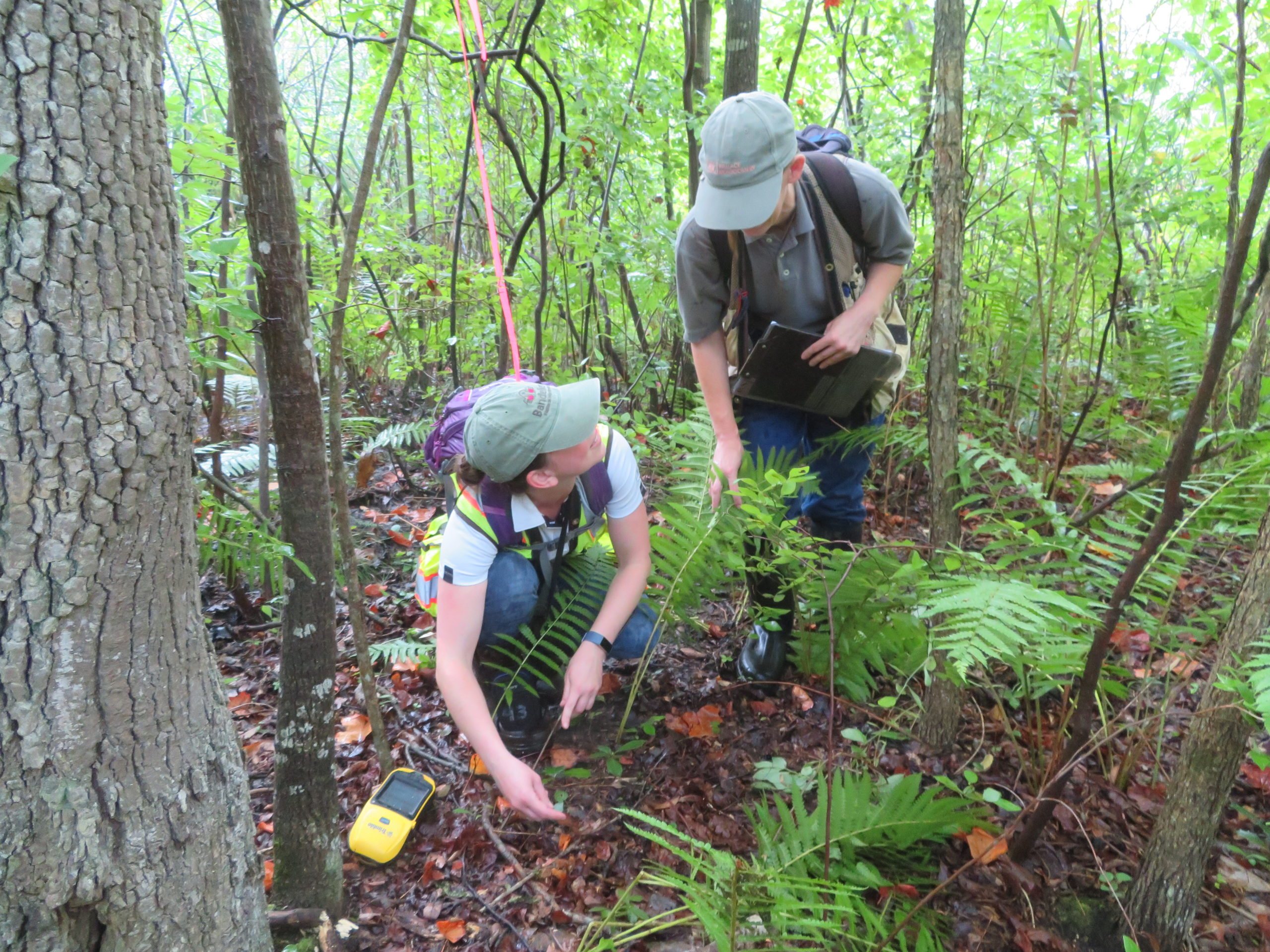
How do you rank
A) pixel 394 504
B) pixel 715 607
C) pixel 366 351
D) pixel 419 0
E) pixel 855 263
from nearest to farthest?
1. pixel 855 263
2. pixel 715 607
3. pixel 419 0
4. pixel 394 504
5. pixel 366 351

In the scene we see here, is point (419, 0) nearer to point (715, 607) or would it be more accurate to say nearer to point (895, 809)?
point (715, 607)

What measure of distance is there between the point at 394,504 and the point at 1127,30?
5241 millimetres

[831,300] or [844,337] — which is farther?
[831,300]

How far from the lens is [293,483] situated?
170cm

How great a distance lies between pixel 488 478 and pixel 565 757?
106 cm

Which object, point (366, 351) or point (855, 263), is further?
point (366, 351)

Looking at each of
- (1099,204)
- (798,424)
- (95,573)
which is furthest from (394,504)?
(1099,204)

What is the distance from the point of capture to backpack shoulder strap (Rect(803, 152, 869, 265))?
2373 millimetres

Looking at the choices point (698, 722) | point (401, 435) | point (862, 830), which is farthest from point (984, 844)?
point (401, 435)

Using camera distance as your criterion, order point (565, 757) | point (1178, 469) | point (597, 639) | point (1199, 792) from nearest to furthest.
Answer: point (1178, 469), point (1199, 792), point (597, 639), point (565, 757)

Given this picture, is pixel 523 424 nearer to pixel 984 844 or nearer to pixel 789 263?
pixel 789 263

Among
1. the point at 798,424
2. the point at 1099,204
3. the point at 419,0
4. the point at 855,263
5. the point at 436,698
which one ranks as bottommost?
the point at 436,698

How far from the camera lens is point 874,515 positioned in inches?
152

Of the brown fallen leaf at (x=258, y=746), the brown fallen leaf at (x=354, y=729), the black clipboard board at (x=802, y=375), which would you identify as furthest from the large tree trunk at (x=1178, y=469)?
the brown fallen leaf at (x=258, y=746)
